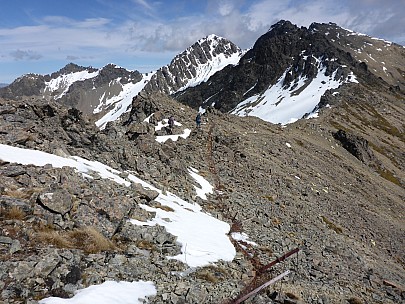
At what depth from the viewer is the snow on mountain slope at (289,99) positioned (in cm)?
13000

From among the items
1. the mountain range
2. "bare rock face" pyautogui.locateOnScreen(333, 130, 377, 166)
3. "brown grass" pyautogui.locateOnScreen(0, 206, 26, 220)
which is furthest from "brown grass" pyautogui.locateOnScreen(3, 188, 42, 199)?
"bare rock face" pyautogui.locateOnScreen(333, 130, 377, 166)

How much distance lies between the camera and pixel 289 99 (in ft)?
491

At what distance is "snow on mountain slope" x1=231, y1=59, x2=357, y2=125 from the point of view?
13000cm

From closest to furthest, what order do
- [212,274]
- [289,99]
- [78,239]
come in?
[78,239], [212,274], [289,99]

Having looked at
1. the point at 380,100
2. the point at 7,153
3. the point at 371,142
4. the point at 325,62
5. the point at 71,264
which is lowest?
the point at 71,264

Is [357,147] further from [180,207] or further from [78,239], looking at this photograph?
[78,239]

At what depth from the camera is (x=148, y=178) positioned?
27.7 m

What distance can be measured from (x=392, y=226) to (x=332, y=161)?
20928mm

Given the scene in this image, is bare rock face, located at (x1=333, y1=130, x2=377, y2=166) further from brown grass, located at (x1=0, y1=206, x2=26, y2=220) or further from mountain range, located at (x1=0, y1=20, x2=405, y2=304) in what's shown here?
brown grass, located at (x1=0, y1=206, x2=26, y2=220)

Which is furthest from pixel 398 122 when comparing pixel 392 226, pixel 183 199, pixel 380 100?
pixel 183 199

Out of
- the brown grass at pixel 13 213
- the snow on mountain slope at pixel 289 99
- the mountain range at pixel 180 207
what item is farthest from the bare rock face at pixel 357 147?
the brown grass at pixel 13 213

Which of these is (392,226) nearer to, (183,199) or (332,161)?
(332,161)

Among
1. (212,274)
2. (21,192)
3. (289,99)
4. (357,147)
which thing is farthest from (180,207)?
(289,99)

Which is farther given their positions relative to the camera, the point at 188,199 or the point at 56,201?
the point at 188,199
